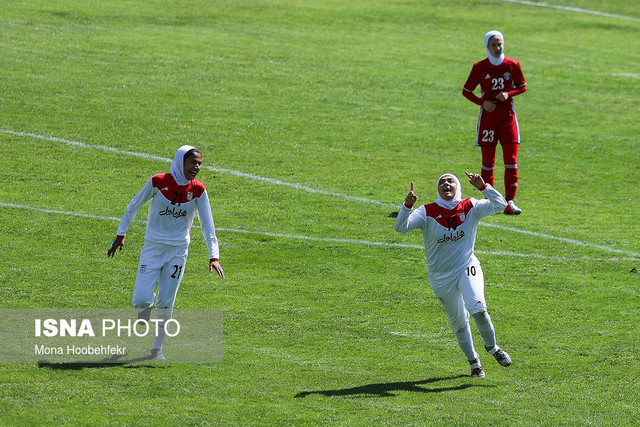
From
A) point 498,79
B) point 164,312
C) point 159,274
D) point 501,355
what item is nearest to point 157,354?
point 164,312

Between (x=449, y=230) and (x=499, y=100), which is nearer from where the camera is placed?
(x=449, y=230)

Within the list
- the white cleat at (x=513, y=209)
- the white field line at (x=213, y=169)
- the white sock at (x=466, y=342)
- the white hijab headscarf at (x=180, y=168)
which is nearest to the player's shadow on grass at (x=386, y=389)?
the white sock at (x=466, y=342)

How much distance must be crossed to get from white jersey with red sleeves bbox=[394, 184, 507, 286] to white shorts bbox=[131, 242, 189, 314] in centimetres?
260

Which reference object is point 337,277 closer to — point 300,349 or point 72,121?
point 300,349

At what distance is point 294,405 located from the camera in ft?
33.2

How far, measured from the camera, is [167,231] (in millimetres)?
11367

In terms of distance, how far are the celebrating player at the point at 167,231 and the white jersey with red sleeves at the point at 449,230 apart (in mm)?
2371

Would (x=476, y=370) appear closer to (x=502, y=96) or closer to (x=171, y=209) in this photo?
(x=171, y=209)

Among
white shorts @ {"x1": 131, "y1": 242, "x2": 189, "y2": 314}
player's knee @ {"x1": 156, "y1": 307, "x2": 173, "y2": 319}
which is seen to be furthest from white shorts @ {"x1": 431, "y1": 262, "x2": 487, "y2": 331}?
player's knee @ {"x1": 156, "y1": 307, "x2": 173, "y2": 319}

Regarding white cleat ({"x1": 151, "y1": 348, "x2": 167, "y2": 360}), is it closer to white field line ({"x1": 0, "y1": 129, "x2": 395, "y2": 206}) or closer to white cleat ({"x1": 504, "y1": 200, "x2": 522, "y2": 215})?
white field line ({"x1": 0, "y1": 129, "x2": 395, "y2": 206})

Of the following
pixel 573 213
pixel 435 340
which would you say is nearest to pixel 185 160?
pixel 435 340

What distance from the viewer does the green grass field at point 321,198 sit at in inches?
418

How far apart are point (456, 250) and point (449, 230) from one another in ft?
0.81

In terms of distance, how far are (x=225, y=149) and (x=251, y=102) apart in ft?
12.1
